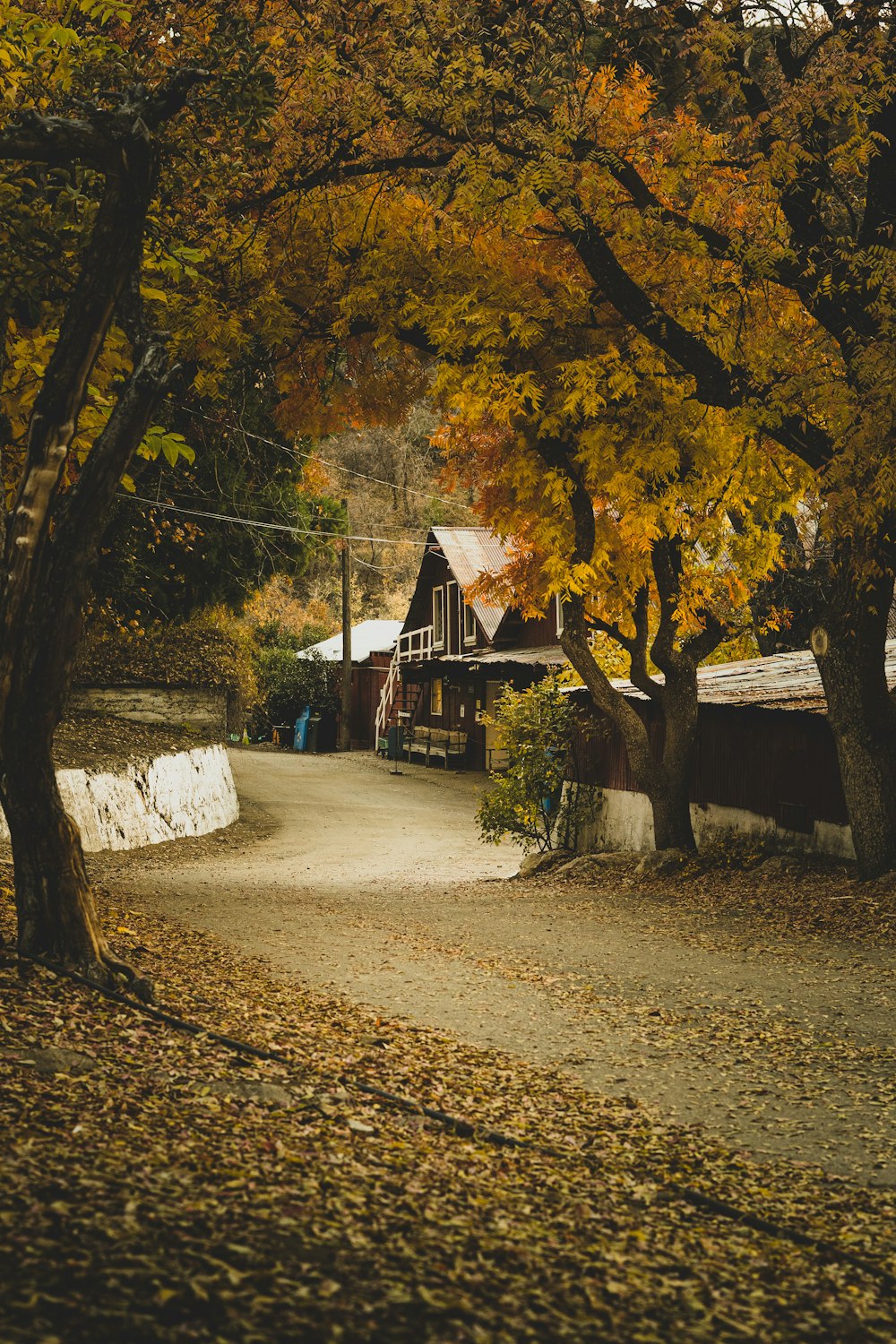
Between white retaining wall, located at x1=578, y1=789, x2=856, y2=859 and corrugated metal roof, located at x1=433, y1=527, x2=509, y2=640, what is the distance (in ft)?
60.7

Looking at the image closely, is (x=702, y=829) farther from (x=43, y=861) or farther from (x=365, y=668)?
(x=365, y=668)

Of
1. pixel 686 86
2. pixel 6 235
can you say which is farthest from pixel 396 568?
pixel 6 235

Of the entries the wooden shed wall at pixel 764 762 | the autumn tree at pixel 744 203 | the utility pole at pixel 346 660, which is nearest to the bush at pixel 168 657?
the wooden shed wall at pixel 764 762

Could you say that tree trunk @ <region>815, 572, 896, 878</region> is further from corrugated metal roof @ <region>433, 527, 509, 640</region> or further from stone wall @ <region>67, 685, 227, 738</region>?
corrugated metal roof @ <region>433, 527, 509, 640</region>

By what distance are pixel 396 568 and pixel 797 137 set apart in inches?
2329

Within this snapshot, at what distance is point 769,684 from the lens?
1772 centimetres

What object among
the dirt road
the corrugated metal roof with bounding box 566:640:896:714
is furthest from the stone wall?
the corrugated metal roof with bounding box 566:640:896:714

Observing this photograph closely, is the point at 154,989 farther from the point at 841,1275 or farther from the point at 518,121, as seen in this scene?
the point at 518,121

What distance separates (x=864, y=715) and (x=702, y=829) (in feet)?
18.4

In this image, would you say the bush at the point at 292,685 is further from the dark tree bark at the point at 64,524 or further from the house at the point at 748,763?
the dark tree bark at the point at 64,524

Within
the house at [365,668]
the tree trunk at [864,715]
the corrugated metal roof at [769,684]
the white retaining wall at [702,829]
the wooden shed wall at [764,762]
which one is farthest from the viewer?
the house at [365,668]

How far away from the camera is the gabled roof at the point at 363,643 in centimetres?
5206

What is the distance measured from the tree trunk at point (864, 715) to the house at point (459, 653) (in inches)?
749

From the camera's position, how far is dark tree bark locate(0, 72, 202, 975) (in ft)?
20.8
